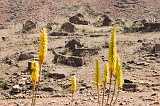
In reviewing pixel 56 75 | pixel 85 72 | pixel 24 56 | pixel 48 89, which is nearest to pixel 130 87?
pixel 85 72

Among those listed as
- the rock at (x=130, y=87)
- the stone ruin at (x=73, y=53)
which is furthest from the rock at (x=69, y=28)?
the rock at (x=130, y=87)

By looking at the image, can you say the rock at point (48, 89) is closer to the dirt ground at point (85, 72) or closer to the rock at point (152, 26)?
the dirt ground at point (85, 72)

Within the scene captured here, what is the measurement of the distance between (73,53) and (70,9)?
19.7 meters

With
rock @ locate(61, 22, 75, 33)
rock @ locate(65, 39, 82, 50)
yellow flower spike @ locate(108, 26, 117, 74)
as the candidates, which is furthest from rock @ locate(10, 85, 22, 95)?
rock @ locate(61, 22, 75, 33)

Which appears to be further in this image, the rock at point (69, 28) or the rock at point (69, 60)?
the rock at point (69, 28)

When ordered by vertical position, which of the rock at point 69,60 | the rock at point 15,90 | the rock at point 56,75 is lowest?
the rock at point 15,90

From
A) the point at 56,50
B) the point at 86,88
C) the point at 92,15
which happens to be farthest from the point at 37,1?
the point at 86,88

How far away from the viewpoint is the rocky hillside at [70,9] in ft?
131

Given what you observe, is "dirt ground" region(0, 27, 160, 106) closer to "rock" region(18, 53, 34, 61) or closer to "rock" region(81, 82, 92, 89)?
"rock" region(81, 82, 92, 89)

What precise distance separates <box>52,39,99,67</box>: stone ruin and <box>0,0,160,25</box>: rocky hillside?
16.2 meters

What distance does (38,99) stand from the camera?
15.7 meters

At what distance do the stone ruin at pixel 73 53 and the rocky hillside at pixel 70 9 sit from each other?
16243 millimetres

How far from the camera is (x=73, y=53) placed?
22.3 m

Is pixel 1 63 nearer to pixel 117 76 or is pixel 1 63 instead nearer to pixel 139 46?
pixel 139 46
